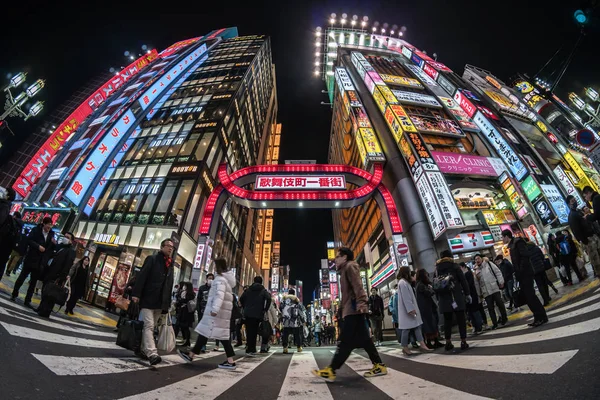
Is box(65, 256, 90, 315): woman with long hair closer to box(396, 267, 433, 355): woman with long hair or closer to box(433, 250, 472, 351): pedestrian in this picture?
box(396, 267, 433, 355): woman with long hair

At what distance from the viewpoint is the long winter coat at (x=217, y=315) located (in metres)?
4.34

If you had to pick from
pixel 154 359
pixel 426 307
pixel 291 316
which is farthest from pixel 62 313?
pixel 426 307

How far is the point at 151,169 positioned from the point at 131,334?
65.9ft

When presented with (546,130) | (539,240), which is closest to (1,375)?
(539,240)

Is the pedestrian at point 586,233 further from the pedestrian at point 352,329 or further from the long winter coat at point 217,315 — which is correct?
the long winter coat at point 217,315

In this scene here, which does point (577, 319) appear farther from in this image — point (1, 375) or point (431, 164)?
point (431, 164)

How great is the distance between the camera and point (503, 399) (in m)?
1.80

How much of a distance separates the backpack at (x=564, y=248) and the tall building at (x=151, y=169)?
45.9 ft

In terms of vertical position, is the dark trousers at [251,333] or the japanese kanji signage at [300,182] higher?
the japanese kanji signage at [300,182]

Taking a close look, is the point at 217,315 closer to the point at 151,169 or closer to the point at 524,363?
the point at 524,363

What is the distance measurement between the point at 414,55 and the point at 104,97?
3505 centimetres

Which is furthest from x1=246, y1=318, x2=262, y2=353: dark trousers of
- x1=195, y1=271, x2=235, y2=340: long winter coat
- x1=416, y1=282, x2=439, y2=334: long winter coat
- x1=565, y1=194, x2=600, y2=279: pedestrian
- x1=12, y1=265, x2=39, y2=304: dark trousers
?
x1=565, y1=194, x2=600, y2=279: pedestrian

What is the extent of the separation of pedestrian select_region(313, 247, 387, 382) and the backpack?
801cm

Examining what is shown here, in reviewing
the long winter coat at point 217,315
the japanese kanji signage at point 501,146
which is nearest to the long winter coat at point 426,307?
the long winter coat at point 217,315
